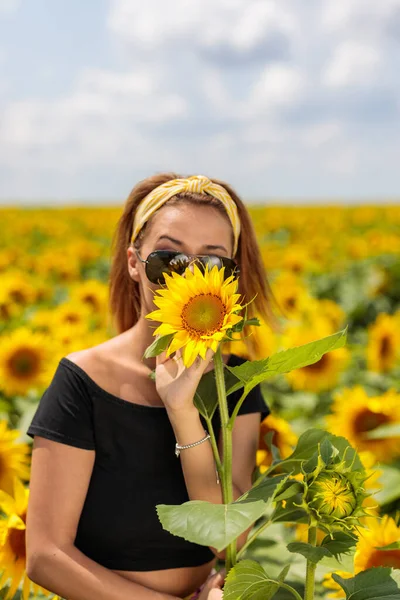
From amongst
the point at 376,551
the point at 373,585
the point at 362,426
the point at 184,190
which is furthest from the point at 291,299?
the point at 373,585

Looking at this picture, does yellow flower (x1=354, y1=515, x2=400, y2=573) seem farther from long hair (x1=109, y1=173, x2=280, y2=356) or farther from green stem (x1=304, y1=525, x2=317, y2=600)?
long hair (x1=109, y1=173, x2=280, y2=356)

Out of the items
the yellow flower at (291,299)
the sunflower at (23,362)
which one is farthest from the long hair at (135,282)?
the yellow flower at (291,299)

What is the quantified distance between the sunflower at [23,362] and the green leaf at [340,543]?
1.95m

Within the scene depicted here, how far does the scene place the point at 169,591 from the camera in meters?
1.89

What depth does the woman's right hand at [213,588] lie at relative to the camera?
5.32 feet

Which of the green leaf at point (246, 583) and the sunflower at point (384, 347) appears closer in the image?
the green leaf at point (246, 583)

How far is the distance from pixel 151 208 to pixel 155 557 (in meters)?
0.86

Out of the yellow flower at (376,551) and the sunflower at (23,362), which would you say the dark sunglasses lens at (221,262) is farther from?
the sunflower at (23,362)

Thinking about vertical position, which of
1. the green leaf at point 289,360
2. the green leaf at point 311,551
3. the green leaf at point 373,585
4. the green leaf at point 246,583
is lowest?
the green leaf at point 373,585

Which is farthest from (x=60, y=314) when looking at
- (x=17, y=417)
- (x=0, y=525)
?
(x=0, y=525)

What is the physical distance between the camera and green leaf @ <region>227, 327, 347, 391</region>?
49.6 inches

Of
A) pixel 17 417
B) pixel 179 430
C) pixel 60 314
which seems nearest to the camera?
pixel 179 430

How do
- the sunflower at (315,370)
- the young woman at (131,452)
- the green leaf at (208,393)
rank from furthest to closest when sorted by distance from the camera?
1. the sunflower at (315,370)
2. the young woman at (131,452)
3. the green leaf at (208,393)

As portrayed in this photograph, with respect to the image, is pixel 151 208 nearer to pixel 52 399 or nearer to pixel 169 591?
pixel 52 399
